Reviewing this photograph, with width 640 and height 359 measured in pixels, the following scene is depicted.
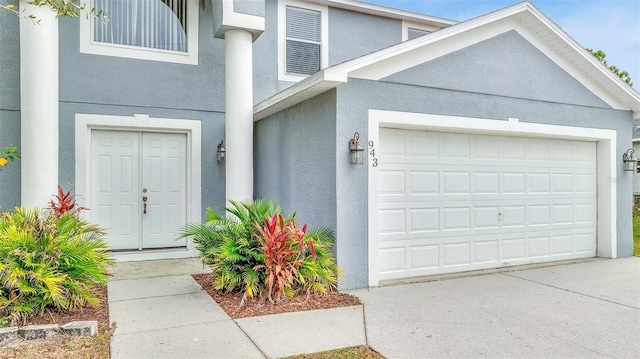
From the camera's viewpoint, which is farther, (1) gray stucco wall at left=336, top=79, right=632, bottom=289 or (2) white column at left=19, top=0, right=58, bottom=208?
(2) white column at left=19, top=0, right=58, bottom=208

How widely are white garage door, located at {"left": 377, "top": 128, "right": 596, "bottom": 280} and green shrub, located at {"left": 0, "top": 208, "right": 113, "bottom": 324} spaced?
145 inches

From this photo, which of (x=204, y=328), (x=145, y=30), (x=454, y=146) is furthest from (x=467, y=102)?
(x=145, y=30)

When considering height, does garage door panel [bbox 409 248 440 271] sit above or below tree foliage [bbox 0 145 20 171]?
below

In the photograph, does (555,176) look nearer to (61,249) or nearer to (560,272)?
(560,272)

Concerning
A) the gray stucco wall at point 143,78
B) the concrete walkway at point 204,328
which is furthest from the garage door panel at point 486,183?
the gray stucco wall at point 143,78

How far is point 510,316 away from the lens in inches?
192

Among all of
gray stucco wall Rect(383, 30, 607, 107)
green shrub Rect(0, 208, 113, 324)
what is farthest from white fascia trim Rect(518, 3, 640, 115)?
green shrub Rect(0, 208, 113, 324)

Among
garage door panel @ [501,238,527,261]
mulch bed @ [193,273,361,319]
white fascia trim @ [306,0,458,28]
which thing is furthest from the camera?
white fascia trim @ [306,0,458,28]

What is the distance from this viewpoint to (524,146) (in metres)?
7.63

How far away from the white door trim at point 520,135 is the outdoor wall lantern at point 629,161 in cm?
24

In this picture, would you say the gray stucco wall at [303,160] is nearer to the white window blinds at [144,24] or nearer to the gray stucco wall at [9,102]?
the white window blinds at [144,24]

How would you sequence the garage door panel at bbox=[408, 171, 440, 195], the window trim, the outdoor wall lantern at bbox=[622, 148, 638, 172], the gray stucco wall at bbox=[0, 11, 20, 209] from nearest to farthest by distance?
the garage door panel at bbox=[408, 171, 440, 195]
the gray stucco wall at bbox=[0, 11, 20, 209]
the outdoor wall lantern at bbox=[622, 148, 638, 172]
the window trim

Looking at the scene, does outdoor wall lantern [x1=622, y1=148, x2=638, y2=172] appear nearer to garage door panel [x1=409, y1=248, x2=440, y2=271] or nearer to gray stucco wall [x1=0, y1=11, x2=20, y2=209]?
garage door panel [x1=409, y1=248, x2=440, y2=271]

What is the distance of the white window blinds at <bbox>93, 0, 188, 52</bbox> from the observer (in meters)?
7.60
